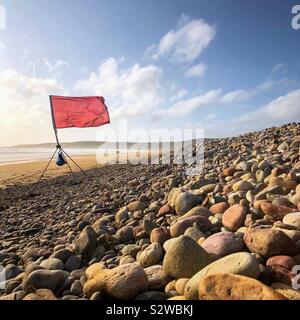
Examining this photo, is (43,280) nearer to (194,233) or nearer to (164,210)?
(194,233)

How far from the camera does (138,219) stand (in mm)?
5965

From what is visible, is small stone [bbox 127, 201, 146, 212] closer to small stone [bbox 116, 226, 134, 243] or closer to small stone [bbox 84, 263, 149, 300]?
small stone [bbox 116, 226, 134, 243]

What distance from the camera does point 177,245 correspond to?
3.39 m

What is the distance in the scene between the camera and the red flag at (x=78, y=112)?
15141mm

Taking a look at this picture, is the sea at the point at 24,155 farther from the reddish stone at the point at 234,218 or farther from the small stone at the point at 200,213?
the reddish stone at the point at 234,218

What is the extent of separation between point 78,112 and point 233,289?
1505 cm

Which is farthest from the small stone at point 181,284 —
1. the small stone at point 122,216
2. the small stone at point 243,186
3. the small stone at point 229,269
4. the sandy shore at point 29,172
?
the sandy shore at point 29,172

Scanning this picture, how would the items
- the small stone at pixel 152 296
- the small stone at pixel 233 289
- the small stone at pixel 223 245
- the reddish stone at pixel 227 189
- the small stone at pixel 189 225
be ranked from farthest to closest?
the reddish stone at pixel 227 189 < the small stone at pixel 189 225 < the small stone at pixel 223 245 < the small stone at pixel 152 296 < the small stone at pixel 233 289

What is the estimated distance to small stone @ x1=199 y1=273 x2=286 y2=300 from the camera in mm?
2387

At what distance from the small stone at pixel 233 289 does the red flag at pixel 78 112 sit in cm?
1328
